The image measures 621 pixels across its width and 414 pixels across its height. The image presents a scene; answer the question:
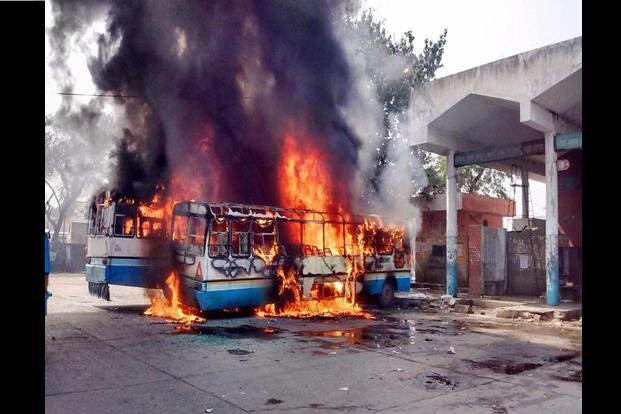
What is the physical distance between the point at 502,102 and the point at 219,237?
996 cm

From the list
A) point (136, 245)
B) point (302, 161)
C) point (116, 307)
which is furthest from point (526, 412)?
point (302, 161)

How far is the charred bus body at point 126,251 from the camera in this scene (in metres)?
11.8

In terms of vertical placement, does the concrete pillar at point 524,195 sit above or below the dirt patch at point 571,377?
above

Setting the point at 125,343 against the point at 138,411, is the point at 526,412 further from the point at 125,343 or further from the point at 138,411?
the point at 125,343

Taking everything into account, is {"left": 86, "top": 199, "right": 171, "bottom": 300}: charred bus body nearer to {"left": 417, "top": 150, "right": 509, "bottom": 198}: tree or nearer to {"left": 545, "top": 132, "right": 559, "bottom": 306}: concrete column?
{"left": 545, "top": 132, "right": 559, "bottom": 306}: concrete column

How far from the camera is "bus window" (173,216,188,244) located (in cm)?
1145

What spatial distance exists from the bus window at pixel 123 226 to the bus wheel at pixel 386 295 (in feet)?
23.7

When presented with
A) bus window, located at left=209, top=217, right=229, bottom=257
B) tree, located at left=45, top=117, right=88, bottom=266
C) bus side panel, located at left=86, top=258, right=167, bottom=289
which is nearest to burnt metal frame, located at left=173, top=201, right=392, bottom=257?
bus window, located at left=209, top=217, right=229, bottom=257

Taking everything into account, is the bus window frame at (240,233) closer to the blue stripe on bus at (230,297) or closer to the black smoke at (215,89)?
the blue stripe on bus at (230,297)

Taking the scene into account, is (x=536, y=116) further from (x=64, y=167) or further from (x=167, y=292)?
(x=64, y=167)

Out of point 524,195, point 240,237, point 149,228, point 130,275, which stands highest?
point 524,195

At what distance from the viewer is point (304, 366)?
280 inches

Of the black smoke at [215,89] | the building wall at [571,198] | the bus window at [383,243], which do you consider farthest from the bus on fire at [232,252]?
the building wall at [571,198]

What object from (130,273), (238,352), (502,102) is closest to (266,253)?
(130,273)
